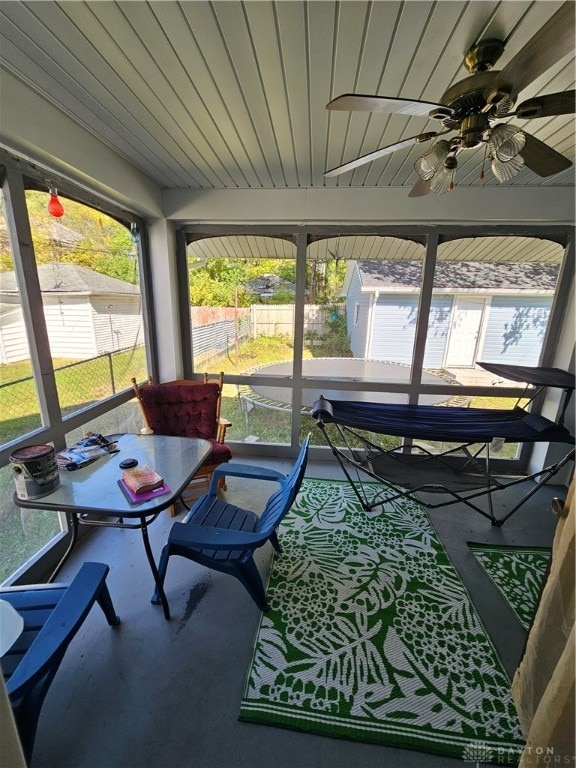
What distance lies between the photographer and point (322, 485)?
9.62ft

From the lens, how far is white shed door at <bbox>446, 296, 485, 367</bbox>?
9.93ft

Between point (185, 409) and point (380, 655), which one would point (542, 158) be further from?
point (185, 409)

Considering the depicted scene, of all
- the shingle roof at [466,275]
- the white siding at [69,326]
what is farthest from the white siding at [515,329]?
the white siding at [69,326]

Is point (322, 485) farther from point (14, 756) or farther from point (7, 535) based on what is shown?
point (14, 756)

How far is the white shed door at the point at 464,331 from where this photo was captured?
3.03 m

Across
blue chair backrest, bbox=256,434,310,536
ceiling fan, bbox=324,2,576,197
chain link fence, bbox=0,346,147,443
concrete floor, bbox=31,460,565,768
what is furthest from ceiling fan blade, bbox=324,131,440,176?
concrete floor, bbox=31,460,565,768

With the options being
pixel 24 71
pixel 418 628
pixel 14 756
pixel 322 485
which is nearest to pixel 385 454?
pixel 322 485

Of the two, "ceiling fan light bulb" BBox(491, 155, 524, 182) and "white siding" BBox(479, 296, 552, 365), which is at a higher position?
"ceiling fan light bulb" BBox(491, 155, 524, 182)

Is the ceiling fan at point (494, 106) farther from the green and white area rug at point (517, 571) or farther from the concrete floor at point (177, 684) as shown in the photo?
the concrete floor at point (177, 684)

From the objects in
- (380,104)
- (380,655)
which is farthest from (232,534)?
(380,104)

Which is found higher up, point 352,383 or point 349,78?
point 349,78

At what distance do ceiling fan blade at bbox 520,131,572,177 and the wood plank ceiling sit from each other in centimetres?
36

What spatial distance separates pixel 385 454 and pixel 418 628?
1.33 meters

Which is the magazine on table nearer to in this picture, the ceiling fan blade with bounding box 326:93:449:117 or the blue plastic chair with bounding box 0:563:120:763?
the blue plastic chair with bounding box 0:563:120:763
